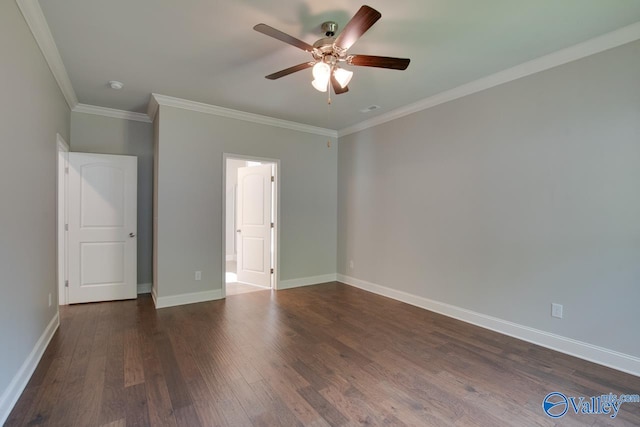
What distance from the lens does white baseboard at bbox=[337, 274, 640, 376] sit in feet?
7.80

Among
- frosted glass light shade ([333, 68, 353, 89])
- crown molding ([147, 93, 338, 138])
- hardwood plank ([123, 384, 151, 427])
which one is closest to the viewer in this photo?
hardwood plank ([123, 384, 151, 427])

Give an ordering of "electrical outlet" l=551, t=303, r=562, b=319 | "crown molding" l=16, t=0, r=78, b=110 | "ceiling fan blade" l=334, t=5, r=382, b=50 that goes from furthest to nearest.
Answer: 1. "electrical outlet" l=551, t=303, r=562, b=319
2. "crown molding" l=16, t=0, r=78, b=110
3. "ceiling fan blade" l=334, t=5, r=382, b=50

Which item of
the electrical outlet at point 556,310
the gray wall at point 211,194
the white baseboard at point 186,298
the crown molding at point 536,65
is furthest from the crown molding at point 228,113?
the electrical outlet at point 556,310

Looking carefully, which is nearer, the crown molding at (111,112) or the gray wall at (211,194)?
the gray wall at (211,194)

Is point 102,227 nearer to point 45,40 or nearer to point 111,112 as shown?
point 111,112

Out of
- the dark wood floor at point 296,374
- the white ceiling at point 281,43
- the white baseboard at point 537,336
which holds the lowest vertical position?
the dark wood floor at point 296,374

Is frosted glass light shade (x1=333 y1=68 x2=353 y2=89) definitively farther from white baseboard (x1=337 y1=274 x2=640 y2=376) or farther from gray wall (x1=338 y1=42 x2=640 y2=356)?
white baseboard (x1=337 y1=274 x2=640 y2=376)

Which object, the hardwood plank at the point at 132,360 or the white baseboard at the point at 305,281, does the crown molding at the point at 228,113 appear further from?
the hardwood plank at the point at 132,360

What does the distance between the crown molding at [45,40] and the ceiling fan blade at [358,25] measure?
211 centimetres

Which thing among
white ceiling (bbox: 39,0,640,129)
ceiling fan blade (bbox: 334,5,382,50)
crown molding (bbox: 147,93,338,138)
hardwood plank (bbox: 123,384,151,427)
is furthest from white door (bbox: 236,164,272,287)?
ceiling fan blade (bbox: 334,5,382,50)

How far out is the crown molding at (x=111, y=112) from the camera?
403 centimetres

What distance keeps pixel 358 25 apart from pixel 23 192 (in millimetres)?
2613

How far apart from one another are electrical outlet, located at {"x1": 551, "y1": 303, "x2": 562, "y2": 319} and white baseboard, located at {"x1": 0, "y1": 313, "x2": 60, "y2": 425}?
417cm

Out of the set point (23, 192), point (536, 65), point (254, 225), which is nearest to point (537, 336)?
point (536, 65)
